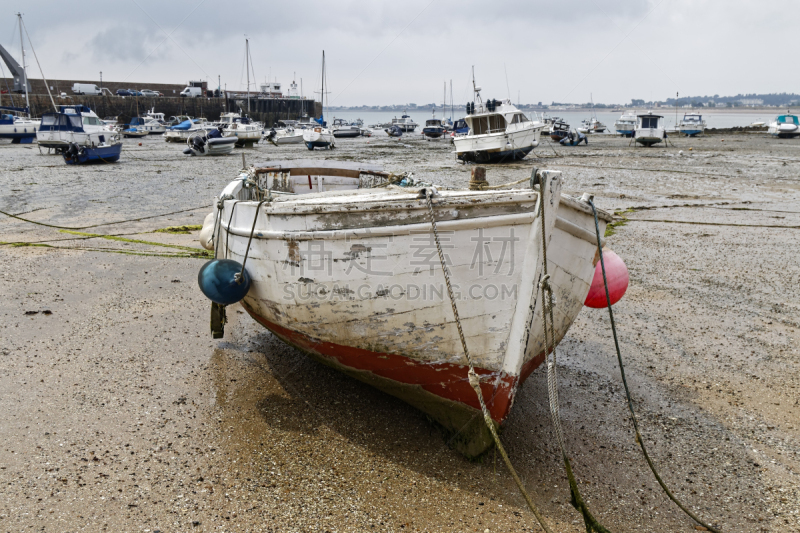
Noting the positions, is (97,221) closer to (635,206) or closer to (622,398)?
(622,398)

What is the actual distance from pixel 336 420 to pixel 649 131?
37.0 meters

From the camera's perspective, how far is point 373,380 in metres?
4.15

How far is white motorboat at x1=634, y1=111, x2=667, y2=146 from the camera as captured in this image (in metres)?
35.7

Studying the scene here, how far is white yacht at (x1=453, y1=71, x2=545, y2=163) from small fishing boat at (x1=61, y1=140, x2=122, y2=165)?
15.5 m

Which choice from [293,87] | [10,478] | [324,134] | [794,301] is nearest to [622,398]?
[794,301]

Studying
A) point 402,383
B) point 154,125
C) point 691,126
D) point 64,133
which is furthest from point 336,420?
point 154,125

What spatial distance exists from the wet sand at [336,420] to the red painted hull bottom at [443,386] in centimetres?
17

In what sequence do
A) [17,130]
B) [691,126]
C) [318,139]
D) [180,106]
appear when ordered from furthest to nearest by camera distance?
[180,106]
[691,126]
[17,130]
[318,139]

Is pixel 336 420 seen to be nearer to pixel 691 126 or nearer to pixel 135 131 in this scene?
pixel 135 131

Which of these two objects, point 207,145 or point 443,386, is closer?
point 443,386

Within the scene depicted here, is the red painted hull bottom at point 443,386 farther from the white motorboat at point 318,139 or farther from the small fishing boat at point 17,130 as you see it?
the small fishing boat at point 17,130

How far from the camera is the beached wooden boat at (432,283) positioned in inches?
133

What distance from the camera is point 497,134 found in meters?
24.5

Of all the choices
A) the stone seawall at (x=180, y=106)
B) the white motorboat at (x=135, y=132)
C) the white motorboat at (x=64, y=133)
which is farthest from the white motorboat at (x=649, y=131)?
the stone seawall at (x=180, y=106)
